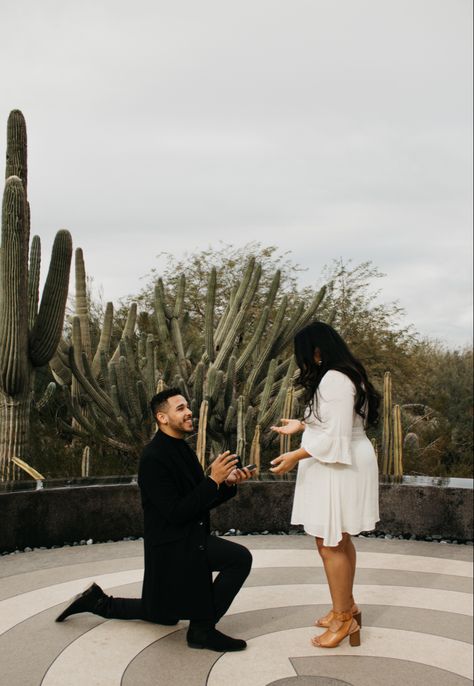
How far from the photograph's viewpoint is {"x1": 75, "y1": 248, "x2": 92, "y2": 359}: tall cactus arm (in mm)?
12906

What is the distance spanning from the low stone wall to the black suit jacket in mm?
3183

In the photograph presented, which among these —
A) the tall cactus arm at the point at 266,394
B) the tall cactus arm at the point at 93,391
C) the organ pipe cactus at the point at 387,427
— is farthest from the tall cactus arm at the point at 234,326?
the organ pipe cactus at the point at 387,427

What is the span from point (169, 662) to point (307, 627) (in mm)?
1083

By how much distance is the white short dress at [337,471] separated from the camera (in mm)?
4477

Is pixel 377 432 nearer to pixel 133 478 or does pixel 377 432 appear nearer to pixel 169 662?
pixel 133 478

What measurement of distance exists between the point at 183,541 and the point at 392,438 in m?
5.24

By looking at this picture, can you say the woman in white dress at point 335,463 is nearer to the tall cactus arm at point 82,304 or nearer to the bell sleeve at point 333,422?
the bell sleeve at point 333,422

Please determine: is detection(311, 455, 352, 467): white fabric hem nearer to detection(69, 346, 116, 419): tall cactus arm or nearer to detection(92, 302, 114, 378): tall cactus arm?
detection(69, 346, 116, 419): tall cactus arm

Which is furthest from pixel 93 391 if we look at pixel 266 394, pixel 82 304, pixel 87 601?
pixel 87 601

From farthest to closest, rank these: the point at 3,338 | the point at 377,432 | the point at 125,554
Result: 1. the point at 377,432
2. the point at 3,338
3. the point at 125,554

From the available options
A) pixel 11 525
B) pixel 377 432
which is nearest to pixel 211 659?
pixel 11 525

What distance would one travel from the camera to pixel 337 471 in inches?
179

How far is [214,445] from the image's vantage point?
458 inches

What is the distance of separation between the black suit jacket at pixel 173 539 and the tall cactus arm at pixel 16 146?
22.2ft
